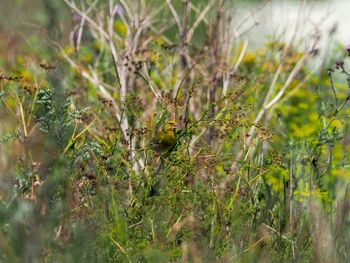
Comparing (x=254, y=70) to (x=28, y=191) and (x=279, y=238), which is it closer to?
(x=279, y=238)

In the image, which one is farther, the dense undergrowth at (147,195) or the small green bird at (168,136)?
the small green bird at (168,136)

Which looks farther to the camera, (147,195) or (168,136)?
(147,195)

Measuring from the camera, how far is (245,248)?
13.0 feet

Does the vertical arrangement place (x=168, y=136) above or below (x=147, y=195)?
above

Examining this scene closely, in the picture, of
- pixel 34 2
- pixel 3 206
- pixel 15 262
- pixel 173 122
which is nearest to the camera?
pixel 15 262

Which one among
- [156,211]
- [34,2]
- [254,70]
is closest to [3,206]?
[156,211]

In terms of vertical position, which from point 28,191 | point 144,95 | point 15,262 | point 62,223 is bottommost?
point 15,262

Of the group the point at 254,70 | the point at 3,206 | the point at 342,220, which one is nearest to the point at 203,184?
the point at 342,220

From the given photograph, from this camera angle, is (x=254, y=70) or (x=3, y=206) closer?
(x=3, y=206)

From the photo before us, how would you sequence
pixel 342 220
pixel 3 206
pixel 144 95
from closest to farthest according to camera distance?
pixel 3 206, pixel 342 220, pixel 144 95

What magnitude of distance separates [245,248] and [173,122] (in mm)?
683

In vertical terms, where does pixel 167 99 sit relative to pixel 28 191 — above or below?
above

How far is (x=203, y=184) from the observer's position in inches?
170

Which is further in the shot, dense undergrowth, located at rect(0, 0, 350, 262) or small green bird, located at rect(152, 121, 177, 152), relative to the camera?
small green bird, located at rect(152, 121, 177, 152)
